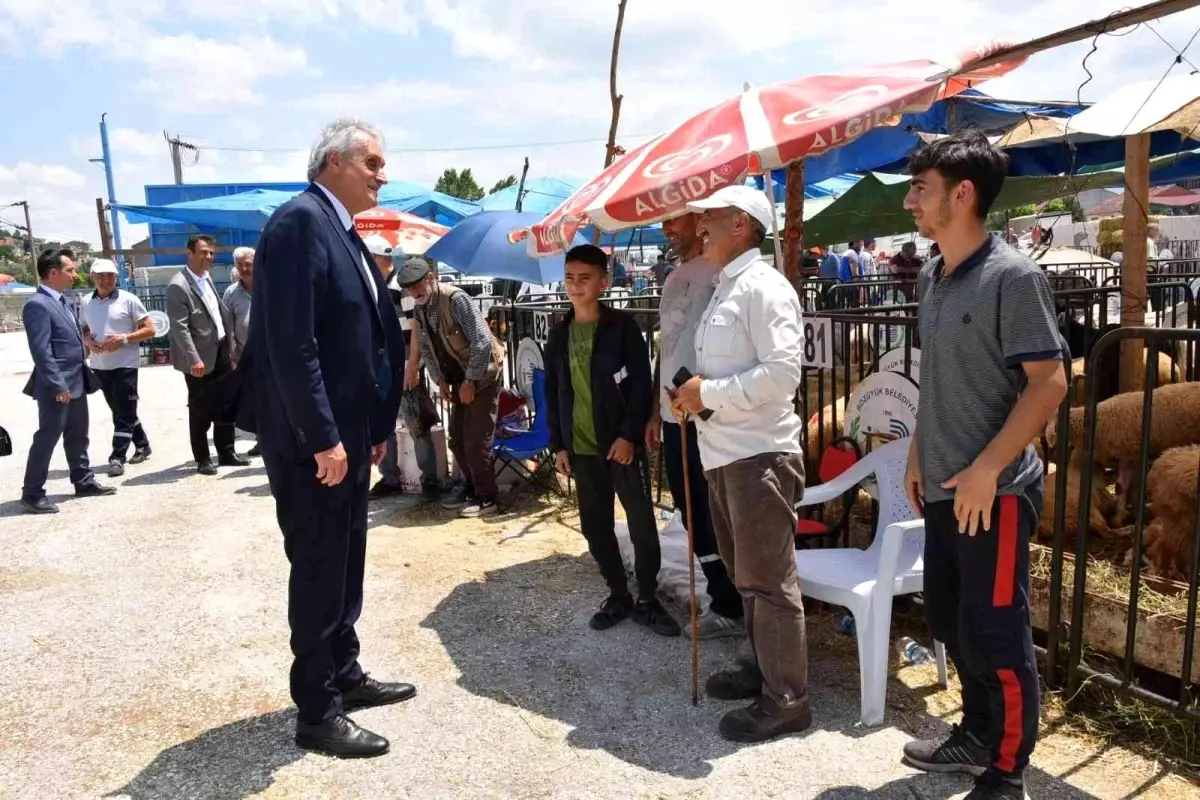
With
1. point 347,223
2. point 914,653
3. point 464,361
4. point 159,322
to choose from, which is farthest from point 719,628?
point 159,322

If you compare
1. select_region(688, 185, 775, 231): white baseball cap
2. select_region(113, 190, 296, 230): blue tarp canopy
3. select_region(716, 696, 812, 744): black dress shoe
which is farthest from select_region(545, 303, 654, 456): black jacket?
select_region(113, 190, 296, 230): blue tarp canopy

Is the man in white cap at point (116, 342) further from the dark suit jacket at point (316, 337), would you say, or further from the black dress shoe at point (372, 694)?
the dark suit jacket at point (316, 337)

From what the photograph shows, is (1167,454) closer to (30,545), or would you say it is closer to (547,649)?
(547,649)

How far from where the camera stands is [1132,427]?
4.34 meters

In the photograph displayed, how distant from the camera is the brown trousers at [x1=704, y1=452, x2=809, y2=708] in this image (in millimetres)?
3256

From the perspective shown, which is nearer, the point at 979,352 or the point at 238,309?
the point at 979,352

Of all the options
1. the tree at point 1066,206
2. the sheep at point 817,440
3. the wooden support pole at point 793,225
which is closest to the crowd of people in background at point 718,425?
the sheep at point 817,440

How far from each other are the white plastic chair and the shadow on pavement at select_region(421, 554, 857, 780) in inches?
10.4

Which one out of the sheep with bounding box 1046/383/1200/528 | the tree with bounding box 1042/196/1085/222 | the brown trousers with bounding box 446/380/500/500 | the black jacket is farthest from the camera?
the tree with bounding box 1042/196/1085/222

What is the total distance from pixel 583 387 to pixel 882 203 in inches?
249

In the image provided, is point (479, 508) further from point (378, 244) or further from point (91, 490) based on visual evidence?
point (378, 244)

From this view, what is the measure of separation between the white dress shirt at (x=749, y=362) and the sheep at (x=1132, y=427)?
5.91 ft

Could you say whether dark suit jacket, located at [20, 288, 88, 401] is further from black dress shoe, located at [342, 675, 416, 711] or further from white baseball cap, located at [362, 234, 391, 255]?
black dress shoe, located at [342, 675, 416, 711]

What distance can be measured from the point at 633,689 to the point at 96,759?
6.82ft
